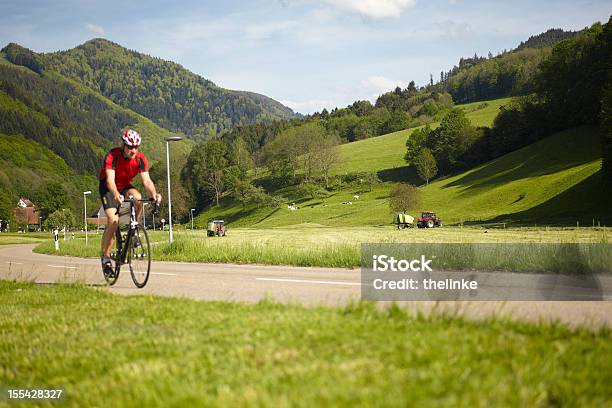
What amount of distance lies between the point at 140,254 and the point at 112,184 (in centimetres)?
152

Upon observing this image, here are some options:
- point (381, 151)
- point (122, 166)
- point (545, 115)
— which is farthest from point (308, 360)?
point (381, 151)

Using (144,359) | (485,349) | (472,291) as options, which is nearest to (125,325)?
(144,359)

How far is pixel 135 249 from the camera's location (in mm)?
10102

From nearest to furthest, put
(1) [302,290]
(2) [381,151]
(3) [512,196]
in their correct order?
1. (1) [302,290]
2. (3) [512,196]
3. (2) [381,151]

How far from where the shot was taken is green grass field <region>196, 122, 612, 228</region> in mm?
62531

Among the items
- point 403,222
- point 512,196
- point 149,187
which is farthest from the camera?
point 512,196

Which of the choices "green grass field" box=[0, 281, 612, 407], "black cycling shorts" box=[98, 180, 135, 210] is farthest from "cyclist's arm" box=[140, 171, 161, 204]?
"green grass field" box=[0, 281, 612, 407]

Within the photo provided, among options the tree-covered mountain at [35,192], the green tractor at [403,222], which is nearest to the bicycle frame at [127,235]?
the green tractor at [403,222]

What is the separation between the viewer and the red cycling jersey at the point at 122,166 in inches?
372

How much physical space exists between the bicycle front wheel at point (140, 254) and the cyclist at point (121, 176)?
0.37 meters

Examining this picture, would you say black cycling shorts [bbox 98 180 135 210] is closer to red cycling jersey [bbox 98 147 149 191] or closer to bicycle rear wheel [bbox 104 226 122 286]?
red cycling jersey [bbox 98 147 149 191]

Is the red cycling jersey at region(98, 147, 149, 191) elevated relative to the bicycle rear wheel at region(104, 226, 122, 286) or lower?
elevated

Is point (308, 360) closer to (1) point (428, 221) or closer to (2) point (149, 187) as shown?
(2) point (149, 187)

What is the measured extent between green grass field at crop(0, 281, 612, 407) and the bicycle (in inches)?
145
